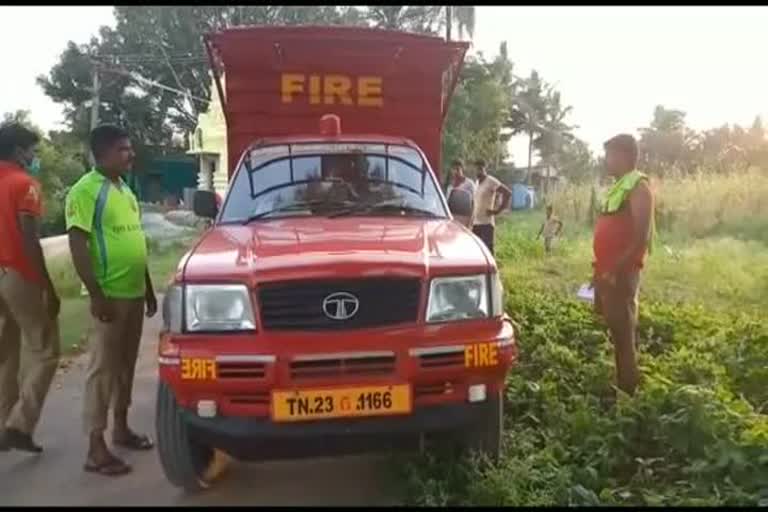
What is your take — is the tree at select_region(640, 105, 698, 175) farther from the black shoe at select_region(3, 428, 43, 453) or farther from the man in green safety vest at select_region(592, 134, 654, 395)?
the black shoe at select_region(3, 428, 43, 453)

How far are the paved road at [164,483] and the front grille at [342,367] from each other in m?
0.84

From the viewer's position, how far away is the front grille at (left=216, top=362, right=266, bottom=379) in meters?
3.50

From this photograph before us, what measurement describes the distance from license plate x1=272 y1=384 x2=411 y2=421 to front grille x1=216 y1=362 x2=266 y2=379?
12cm

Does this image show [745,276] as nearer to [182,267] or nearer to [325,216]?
[325,216]

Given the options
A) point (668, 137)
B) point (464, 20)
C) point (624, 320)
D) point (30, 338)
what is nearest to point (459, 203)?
point (624, 320)

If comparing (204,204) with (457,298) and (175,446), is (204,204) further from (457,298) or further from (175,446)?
(457,298)

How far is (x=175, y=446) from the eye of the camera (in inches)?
155

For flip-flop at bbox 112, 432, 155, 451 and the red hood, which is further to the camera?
flip-flop at bbox 112, 432, 155, 451

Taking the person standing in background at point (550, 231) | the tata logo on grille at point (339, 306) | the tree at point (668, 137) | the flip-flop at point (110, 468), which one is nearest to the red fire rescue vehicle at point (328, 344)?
the tata logo on grille at point (339, 306)

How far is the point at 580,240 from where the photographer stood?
1627cm

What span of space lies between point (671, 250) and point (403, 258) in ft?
34.8

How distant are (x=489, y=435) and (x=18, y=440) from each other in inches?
111

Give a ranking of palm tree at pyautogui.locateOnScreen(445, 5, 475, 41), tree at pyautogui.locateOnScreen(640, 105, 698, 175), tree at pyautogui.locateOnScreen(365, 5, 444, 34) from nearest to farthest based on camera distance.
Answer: palm tree at pyautogui.locateOnScreen(445, 5, 475, 41) → tree at pyautogui.locateOnScreen(365, 5, 444, 34) → tree at pyautogui.locateOnScreen(640, 105, 698, 175)

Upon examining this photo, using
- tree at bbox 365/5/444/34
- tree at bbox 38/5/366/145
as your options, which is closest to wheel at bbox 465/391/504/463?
tree at bbox 365/5/444/34
